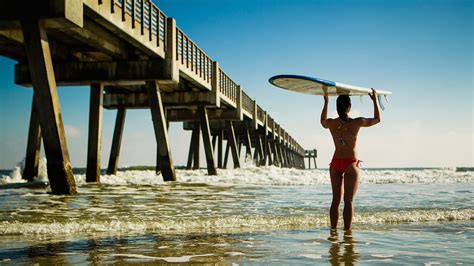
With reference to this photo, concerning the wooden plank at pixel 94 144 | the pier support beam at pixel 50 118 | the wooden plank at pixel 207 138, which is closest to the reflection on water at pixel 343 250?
the pier support beam at pixel 50 118

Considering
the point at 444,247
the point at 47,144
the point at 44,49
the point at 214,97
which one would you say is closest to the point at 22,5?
the point at 44,49

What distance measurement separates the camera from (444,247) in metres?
4.01

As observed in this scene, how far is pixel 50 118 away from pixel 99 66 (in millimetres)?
6563

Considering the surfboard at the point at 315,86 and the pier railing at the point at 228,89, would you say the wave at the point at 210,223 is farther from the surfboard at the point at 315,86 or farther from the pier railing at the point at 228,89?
the pier railing at the point at 228,89

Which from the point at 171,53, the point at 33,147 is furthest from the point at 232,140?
the point at 33,147

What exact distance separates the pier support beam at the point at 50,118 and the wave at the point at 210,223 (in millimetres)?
4315

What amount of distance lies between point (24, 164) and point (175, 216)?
1314 centimetres

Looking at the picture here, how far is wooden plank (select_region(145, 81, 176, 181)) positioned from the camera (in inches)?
668

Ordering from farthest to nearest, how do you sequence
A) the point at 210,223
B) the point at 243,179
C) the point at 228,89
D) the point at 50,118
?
the point at 228,89 < the point at 243,179 < the point at 50,118 < the point at 210,223

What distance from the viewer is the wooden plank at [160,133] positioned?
17.0 meters

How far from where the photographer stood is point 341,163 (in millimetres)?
4910

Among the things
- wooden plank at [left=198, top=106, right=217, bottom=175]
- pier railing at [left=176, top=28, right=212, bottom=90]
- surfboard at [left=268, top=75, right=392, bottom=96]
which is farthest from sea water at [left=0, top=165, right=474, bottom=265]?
wooden plank at [left=198, top=106, right=217, bottom=175]

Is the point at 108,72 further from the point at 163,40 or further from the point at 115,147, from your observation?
the point at 115,147

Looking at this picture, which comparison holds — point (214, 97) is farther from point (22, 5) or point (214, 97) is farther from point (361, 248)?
Answer: point (361, 248)
